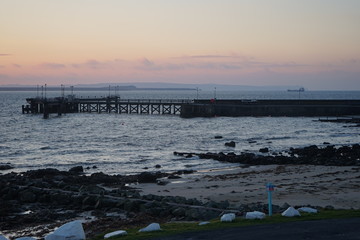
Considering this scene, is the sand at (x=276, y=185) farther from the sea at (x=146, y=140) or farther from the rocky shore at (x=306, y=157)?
the sea at (x=146, y=140)

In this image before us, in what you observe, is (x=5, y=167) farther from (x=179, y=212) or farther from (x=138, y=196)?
(x=179, y=212)

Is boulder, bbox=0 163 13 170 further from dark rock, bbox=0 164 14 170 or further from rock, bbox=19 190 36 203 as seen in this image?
rock, bbox=19 190 36 203

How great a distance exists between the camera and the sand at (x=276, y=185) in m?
19.5

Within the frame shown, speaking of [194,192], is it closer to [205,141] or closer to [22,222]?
[22,222]

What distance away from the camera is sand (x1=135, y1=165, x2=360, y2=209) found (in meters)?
19.5

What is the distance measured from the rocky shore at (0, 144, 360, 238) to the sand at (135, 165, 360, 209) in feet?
0.13

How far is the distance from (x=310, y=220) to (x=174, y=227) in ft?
10.9

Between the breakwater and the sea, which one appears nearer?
the sea

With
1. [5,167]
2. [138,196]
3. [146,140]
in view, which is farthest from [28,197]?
[146,140]

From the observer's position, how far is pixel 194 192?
73.0ft

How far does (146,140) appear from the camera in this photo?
51969 millimetres

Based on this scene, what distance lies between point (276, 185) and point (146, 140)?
29498mm

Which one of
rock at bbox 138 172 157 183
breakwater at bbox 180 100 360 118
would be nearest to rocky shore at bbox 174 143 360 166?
rock at bbox 138 172 157 183

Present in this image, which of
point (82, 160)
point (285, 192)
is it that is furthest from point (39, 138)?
point (285, 192)
